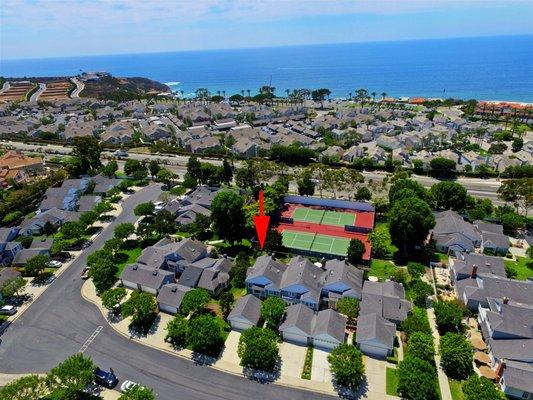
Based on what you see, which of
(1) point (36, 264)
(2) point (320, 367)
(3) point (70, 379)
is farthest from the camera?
(1) point (36, 264)

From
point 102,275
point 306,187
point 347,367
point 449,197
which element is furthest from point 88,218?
point 449,197

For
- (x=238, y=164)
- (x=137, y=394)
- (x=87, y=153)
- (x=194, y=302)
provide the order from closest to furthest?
(x=137, y=394), (x=194, y=302), (x=87, y=153), (x=238, y=164)

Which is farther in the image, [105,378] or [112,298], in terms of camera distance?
[112,298]

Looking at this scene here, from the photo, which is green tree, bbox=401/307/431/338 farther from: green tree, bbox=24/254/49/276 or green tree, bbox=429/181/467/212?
green tree, bbox=24/254/49/276

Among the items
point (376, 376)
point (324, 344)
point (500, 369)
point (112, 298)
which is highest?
point (112, 298)

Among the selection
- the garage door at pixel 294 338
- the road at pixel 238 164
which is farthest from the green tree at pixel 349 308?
the road at pixel 238 164

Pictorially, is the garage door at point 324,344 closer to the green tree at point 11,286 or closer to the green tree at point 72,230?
the green tree at point 11,286

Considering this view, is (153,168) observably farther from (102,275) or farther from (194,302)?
(194,302)

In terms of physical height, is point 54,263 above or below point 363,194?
below
